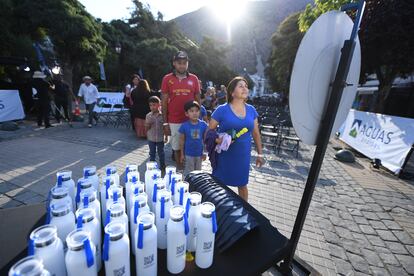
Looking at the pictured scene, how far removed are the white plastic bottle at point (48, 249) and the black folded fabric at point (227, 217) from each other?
896 millimetres

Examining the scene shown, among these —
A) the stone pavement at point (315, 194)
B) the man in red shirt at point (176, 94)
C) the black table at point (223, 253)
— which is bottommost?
the stone pavement at point (315, 194)

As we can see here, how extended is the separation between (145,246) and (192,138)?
9.16ft

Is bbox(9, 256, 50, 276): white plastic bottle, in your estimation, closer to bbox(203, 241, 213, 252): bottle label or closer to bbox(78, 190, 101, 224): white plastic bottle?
bbox(78, 190, 101, 224): white plastic bottle

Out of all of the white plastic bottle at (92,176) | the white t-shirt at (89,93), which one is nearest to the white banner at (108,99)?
the white t-shirt at (89,93)

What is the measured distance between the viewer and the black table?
A: 52.8 inches

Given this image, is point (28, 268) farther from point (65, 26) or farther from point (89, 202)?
point (65, 26)

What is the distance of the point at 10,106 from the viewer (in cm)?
955

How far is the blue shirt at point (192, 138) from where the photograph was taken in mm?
3898

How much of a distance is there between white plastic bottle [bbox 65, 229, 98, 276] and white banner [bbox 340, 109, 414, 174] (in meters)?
7.81

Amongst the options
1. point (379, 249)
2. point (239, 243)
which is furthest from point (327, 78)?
point (379, 249)

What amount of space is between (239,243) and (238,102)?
1.90m

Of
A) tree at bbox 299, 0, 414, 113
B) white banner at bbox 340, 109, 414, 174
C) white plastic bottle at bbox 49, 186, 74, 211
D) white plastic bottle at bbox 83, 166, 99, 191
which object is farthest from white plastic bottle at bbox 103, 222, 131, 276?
tree at bbox 299, 0, 414, 113

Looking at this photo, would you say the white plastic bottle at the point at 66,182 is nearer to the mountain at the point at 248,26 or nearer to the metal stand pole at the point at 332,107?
the metal stand pole at the point at 332,107

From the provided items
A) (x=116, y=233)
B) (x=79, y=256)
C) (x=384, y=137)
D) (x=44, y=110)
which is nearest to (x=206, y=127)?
(x=116, y=233)
